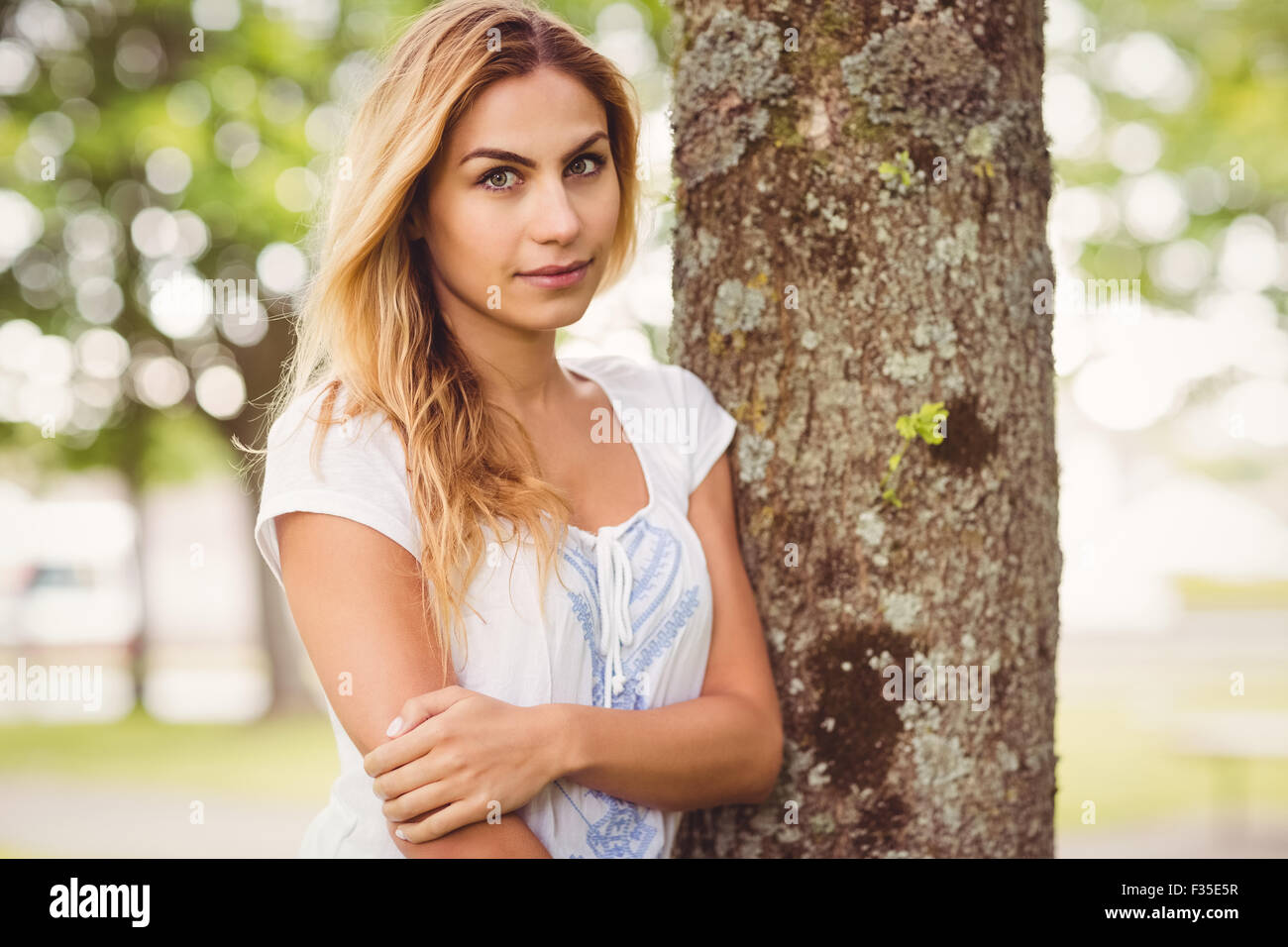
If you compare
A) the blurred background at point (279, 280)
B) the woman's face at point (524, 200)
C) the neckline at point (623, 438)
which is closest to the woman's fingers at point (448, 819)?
the neckline at point (623, 438)

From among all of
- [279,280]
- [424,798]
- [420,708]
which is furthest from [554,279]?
[279,280]

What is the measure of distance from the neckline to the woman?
0.01m

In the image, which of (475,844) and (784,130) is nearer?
(475,844)

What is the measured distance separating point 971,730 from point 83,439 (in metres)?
10.8

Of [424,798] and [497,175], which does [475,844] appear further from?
[497,175]

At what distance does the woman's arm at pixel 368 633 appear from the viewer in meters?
1.86

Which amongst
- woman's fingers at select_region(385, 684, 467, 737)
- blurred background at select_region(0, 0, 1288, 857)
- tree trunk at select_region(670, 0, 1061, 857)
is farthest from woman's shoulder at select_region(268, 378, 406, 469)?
blurred background at select_region(0, 0, 1288, 857)

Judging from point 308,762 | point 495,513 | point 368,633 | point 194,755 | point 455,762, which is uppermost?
point 194,755

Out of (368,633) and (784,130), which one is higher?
(784,130)

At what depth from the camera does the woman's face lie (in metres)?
2.10

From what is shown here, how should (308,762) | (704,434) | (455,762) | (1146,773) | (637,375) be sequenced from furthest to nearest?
(308,762) < (1146,773) < (637,375) < (704,434) < (455,762)

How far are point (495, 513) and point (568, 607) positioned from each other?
0.72 feet

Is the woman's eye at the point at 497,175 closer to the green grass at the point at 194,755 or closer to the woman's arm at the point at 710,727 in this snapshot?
the woman's arm at the point at 710,727

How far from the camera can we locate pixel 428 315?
229cm
